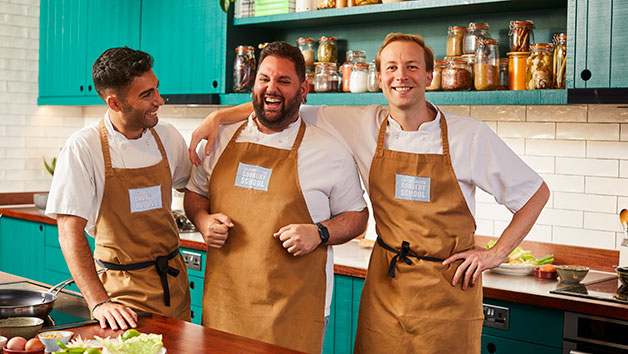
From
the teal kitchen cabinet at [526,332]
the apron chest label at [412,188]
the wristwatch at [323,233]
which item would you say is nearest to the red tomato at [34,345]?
the wristwatch at [323,233]

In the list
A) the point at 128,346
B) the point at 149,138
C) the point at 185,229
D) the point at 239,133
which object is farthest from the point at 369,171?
the point at 185,229

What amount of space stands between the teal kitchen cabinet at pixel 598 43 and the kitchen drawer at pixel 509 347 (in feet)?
4.01

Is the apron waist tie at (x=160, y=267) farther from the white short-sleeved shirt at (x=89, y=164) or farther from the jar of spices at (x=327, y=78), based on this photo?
the jar of spices at (x=327, y=78)

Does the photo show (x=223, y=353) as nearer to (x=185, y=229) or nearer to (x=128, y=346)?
(x=128, y=346)

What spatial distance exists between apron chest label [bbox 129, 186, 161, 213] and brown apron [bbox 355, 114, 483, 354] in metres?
0.87

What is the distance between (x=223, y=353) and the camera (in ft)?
6.43

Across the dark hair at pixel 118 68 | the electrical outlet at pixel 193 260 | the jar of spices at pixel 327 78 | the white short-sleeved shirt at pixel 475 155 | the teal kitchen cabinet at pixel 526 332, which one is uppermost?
the jar of spices at pixel 327 78

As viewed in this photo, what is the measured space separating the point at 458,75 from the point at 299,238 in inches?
62.0

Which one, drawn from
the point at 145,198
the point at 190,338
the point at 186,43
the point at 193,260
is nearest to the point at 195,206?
the point at 145,198

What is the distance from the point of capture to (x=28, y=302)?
2.35 metres

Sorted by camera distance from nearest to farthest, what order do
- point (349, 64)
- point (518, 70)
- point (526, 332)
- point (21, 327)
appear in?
point (21, 327) → point (526, 332) → point (518, 70) → point (349, 64)

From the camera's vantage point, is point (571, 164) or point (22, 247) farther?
point (22, 247)

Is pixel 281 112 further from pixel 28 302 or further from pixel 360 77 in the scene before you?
pixel 360 77

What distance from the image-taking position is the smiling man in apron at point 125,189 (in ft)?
8.59
